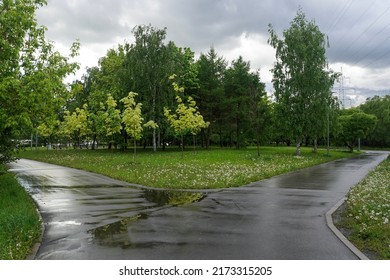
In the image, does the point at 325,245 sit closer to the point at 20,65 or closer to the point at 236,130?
the point at 20,65

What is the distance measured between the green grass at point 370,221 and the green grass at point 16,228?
620cm

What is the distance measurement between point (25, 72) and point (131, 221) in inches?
271

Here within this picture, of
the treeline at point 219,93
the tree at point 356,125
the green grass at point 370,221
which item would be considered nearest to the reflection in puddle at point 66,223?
the green grass at point 370,221

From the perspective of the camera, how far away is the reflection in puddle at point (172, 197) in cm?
1096

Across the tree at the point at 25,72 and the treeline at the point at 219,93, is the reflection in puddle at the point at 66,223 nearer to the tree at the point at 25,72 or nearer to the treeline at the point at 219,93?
the tree at the point at 25,72

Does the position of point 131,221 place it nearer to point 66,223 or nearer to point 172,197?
point 66,223

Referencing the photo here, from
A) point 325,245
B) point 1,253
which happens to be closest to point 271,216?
point 325,245

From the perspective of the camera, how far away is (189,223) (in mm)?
8273

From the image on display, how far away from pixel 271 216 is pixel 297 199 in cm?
286

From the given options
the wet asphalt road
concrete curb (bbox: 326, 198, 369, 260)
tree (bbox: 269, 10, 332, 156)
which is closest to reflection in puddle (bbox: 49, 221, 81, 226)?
the wet asphalt road

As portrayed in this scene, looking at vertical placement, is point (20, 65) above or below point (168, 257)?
above

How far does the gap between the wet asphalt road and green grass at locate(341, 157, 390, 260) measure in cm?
49

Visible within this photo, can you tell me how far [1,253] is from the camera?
5.84m

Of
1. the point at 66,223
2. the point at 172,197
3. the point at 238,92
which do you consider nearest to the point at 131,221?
the point at 66,223
